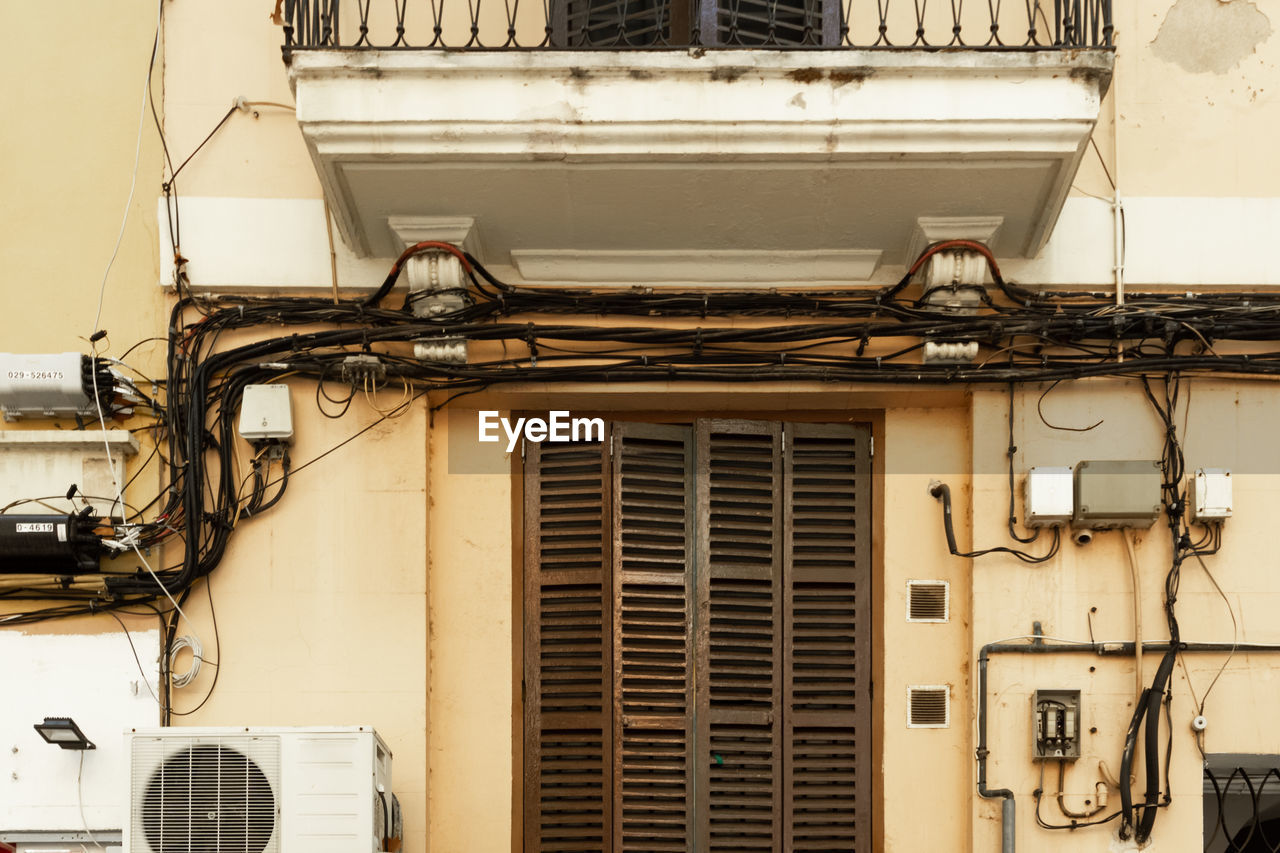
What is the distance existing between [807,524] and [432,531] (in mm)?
1662

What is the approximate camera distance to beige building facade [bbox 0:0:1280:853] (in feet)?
17.8

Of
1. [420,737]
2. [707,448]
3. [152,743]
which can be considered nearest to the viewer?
[152,743]

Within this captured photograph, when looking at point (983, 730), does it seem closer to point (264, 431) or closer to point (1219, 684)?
point (1219, 684)

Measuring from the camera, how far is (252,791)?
4945 mm

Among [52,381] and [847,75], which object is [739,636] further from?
[52,381]

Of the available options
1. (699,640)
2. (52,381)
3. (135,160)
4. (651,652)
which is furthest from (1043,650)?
(135,160)

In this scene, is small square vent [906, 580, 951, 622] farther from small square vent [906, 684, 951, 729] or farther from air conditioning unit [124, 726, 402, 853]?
air conditioning unit [124, 726, 402, 853]

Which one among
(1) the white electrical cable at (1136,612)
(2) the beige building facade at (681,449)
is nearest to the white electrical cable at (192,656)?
(2) the beige building facade at (681,449)

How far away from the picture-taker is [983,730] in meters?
5.46

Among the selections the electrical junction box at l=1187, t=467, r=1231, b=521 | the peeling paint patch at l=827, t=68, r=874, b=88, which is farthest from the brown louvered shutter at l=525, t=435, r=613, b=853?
the electrical junction box at l=1187, t=467, r=1231, b=521

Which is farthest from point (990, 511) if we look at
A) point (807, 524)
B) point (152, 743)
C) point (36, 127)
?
point (36, 127)

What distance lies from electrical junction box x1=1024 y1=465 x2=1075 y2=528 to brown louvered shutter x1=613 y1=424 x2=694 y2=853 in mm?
1465

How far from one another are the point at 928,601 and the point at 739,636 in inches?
33.0

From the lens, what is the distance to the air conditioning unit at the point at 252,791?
4.92 m
